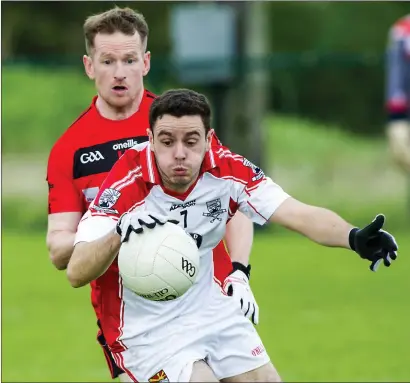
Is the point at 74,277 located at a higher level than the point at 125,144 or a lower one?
lower

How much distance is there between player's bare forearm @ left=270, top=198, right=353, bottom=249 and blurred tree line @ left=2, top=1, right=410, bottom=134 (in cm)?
1743

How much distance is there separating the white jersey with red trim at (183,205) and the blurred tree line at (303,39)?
17379 millimetres

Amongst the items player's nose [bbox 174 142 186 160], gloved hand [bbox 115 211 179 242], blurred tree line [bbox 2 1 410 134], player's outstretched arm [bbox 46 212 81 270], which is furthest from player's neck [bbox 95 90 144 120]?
blurred tree line [bbox 2 1 410 134]

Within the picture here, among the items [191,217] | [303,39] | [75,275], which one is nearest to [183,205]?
[191,217]

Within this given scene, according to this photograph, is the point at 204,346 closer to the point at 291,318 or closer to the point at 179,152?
the point at 179,152

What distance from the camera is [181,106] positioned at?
5773 millimetres

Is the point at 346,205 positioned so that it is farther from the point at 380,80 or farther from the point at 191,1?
the point at 191,1

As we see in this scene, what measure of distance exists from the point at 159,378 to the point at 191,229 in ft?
2.37

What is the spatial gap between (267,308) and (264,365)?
782 cm

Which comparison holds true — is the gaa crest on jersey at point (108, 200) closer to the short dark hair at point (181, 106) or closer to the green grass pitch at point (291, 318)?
the short dark hair at point (181, 106)

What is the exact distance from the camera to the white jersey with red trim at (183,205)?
5.91 m

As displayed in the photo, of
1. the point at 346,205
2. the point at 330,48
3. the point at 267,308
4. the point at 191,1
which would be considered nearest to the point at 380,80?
the point at 346,205

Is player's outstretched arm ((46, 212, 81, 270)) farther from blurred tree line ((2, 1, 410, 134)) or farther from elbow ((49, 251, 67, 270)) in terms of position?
blurred tree line ((2, 1, 410, 134))

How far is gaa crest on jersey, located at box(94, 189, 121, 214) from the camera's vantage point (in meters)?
5.88
